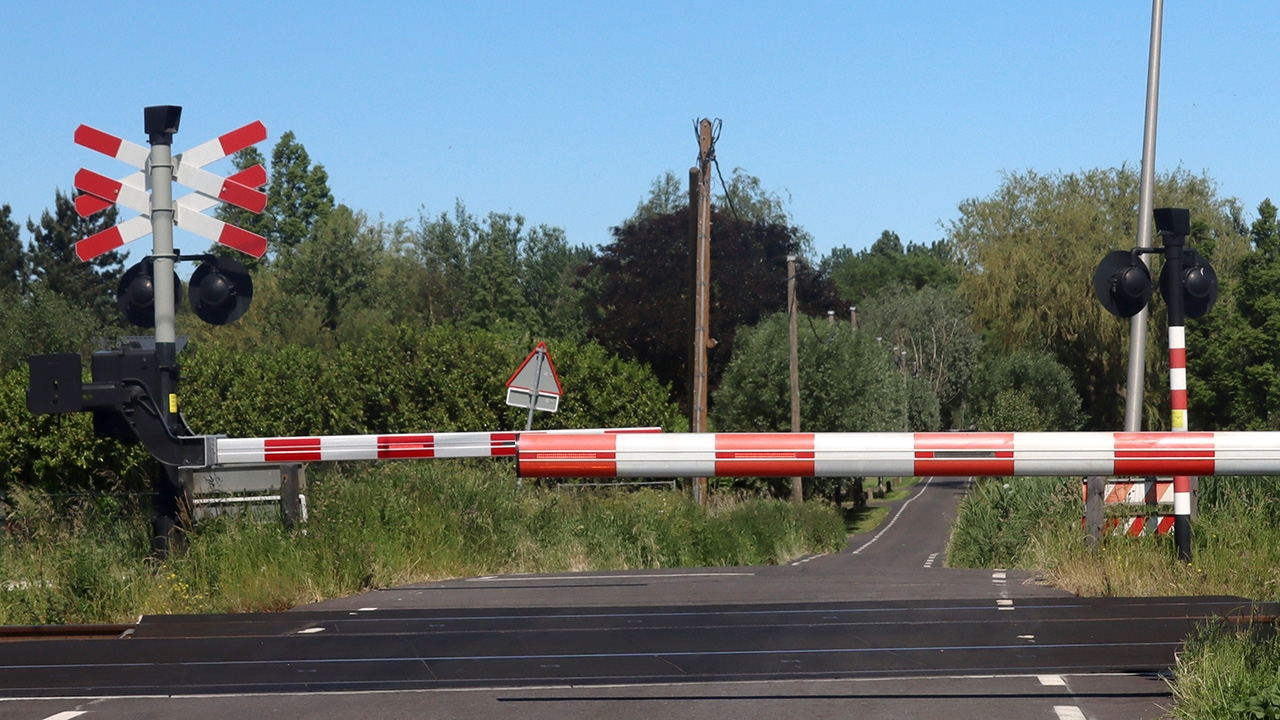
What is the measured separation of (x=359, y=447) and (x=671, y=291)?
134ft

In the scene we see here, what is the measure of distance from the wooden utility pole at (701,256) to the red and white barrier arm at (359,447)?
15710 mm

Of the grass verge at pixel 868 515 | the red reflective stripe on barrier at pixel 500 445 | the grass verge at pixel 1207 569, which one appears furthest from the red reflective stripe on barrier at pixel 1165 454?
the grass verge at pixel 868 515

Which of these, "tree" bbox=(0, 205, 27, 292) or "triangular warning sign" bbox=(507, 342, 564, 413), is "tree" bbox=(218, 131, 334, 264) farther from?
"triangular warning sign" bbox=(507, 342, 564, 413)

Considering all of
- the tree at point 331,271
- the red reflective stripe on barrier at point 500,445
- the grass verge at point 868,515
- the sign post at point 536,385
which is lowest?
the grass verge at point 868,515

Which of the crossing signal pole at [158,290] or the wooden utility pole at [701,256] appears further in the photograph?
the wooden utility pole at [701,256]

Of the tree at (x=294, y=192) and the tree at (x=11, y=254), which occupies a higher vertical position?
the tree at (x=294, y=192)

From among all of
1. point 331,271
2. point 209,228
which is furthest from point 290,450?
point 331,271

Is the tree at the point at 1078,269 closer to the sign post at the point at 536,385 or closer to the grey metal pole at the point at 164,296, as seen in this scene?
the sign post at the point at 536,385

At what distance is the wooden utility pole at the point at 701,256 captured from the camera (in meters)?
28.3

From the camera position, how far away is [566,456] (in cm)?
625

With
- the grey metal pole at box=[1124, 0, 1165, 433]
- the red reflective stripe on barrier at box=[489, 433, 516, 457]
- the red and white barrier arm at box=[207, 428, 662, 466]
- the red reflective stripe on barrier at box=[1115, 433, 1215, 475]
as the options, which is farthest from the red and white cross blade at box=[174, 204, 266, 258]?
the grey metal pole at box=[1124, 0, 1165, 433]

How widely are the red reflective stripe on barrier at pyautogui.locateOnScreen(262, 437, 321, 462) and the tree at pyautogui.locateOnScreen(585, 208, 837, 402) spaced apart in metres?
40.2

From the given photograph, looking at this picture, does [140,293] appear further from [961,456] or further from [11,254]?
[11,254]

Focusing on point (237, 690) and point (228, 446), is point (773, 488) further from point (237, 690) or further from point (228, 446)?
point (237, 690)
